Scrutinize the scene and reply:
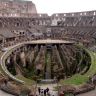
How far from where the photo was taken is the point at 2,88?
73.2ft

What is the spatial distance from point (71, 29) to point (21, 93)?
5942cm

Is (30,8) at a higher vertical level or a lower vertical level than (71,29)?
higher

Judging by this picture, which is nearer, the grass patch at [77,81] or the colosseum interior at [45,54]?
the colosseum interior at [45,54]

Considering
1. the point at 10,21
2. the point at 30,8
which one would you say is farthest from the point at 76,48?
the point at 30,8

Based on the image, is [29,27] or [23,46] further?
[29,27]

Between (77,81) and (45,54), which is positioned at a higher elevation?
(45,54)

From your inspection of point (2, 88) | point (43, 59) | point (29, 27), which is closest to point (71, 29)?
point (29, 27)

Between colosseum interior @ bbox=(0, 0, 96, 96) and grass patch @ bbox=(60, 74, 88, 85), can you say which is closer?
colosseum interior @ bbox=(0, 0, 96, 96)

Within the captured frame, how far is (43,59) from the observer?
4334 cm

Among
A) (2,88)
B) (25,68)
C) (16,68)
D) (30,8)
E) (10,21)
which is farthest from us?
(30,8)

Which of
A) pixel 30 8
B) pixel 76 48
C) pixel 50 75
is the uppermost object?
pixel 30 8

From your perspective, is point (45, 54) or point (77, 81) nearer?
point (77, 81)

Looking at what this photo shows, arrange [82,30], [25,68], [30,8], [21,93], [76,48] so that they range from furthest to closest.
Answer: [30,8], [82,30], [76,48], [25,68], [21,93]

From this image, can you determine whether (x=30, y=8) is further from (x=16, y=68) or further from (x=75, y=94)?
(x=75, y=94)
